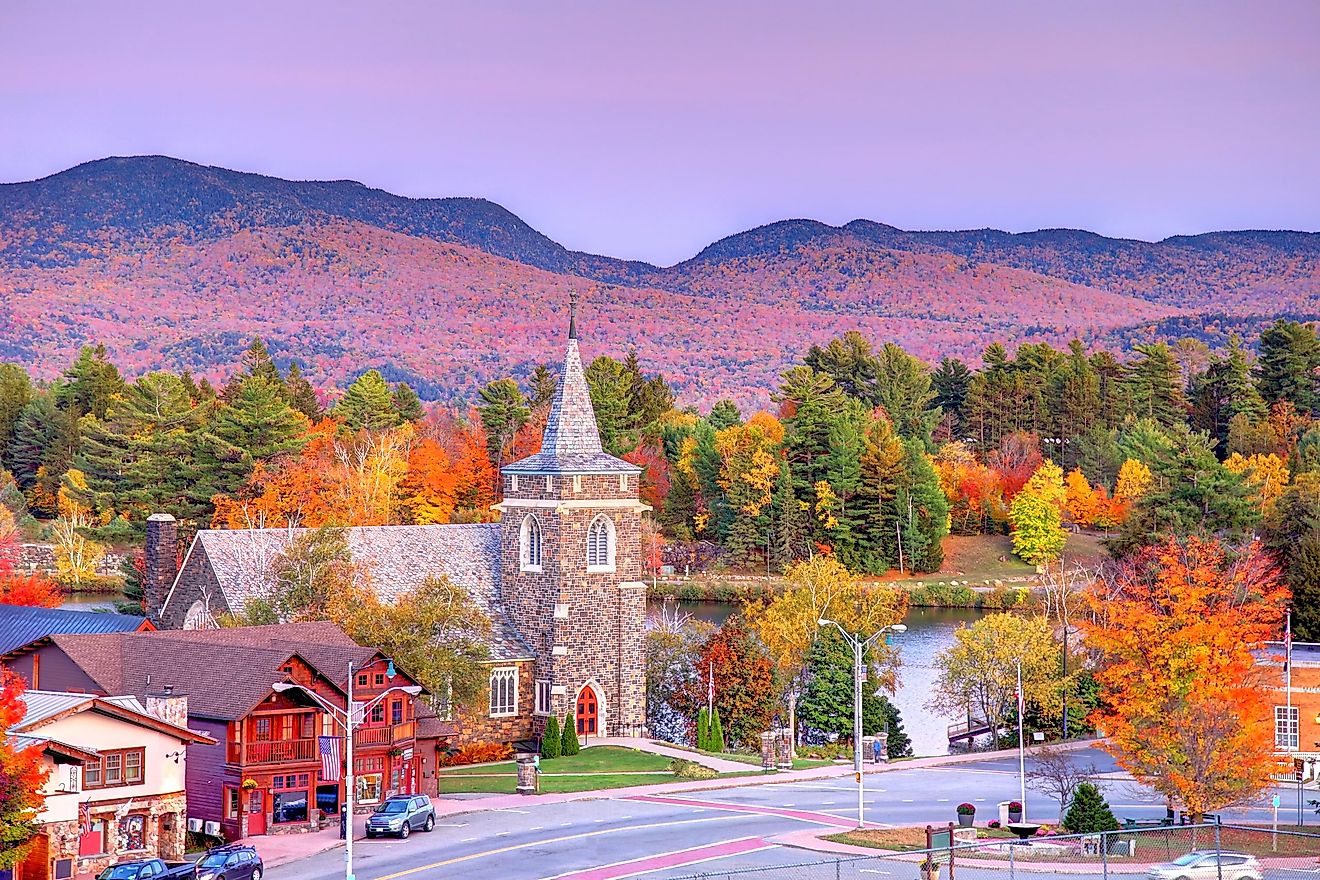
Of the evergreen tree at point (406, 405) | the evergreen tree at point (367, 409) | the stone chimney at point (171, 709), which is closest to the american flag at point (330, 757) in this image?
the stone chimney at point (171, 709)

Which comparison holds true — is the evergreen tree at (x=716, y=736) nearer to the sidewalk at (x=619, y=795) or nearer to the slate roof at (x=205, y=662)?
the sidewalk at (x=619, y=795)

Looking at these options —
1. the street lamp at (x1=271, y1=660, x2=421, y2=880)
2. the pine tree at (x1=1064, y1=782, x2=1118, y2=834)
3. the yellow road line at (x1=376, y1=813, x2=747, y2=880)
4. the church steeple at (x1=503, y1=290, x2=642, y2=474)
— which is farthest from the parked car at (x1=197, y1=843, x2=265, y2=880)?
the church steeple at (x1=503, y1=290, x2=642, y2=474)

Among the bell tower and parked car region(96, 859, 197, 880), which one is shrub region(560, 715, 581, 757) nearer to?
the bell tower

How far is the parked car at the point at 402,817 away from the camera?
4894 centimetres

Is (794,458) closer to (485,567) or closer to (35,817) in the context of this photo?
(485,567)

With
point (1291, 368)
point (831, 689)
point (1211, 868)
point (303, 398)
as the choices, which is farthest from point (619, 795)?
point (1291, 368)

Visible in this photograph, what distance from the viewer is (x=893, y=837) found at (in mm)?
47656

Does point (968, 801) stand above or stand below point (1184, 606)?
below

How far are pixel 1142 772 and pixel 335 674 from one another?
23.1m

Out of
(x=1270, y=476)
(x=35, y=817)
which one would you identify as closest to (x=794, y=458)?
(x=1270, y=476)

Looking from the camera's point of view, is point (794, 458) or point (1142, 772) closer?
point (1142, 772)

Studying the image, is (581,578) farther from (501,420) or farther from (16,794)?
(501,420)

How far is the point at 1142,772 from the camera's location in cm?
5088

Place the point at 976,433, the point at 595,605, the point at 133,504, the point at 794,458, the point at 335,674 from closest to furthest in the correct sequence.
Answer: the point at 335,674, the point at 595,605, the point at 133,504, the point at 794,458, the point at 976,433
